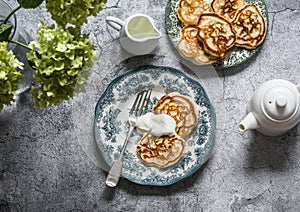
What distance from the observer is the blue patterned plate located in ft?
4.54

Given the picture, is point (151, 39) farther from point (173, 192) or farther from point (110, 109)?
point (173, 192)

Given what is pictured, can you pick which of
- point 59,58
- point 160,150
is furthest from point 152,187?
point 59,58

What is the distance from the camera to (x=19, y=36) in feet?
4.18

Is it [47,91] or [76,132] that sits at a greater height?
[47,91]

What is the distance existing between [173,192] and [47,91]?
20.9 inches

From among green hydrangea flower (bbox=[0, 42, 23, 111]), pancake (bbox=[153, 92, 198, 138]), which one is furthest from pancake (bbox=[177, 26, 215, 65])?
green hydrangea flower (bbox=[0, 42, 23, 111])

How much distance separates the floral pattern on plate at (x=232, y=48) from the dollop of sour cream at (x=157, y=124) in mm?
193

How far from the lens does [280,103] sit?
1.21 metres

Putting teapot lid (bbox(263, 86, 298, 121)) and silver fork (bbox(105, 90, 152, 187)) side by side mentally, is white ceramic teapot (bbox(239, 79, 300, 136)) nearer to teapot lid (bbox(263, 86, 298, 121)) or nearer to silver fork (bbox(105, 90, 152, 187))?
teapot lid (bbox(263, 86, 298, 121))

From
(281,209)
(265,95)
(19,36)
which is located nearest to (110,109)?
(19,36)

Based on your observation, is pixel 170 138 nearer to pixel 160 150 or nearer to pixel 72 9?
pixel 160 150

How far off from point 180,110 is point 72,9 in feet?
1.62

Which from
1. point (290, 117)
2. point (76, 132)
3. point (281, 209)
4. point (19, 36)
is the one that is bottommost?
point (281, 209)

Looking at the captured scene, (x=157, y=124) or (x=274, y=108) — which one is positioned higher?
(x=274, y=108)
